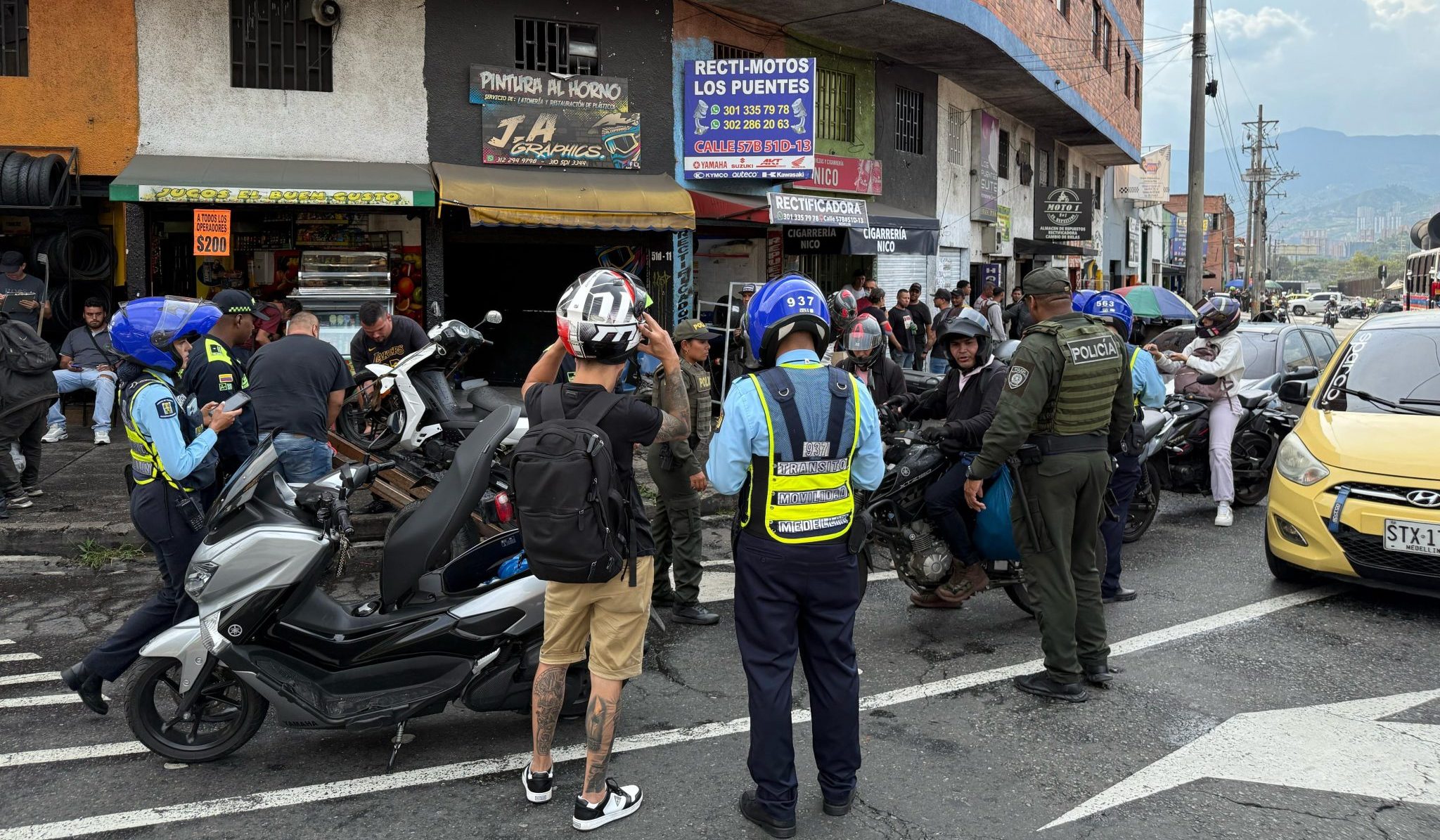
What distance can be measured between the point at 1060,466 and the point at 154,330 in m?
4.12

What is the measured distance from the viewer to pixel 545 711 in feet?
12.6

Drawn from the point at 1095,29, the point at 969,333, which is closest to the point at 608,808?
the point at 969,333

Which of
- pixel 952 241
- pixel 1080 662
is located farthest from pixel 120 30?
pixel 952 241

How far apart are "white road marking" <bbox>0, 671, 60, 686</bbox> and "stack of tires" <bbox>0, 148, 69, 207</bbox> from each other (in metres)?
8.06

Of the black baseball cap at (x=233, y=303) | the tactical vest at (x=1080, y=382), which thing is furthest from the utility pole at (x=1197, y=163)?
the black baseball cap at (x=233, y=303)

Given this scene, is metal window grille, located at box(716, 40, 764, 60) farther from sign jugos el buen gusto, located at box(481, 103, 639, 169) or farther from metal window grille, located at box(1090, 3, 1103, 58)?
metal window grille, located at box(1090, 3, 1103, 58)

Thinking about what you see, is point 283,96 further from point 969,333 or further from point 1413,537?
point 1413,537

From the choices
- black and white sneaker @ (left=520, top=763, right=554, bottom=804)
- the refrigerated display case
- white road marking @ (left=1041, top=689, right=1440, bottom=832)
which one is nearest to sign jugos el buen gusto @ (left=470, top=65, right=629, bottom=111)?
the refrigerated display case

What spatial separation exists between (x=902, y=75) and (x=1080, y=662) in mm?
16416

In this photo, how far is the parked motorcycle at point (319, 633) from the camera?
4094 millimetres

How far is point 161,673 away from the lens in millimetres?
4191

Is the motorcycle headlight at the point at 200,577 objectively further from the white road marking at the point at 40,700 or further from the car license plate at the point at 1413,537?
the car license plate at the point at 1413,537

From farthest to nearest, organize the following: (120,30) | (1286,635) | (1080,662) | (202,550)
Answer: (120,30) → (1286,635) → (1080,662) → (202,550)

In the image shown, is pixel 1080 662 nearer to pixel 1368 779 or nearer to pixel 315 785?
pixel 1368 779
